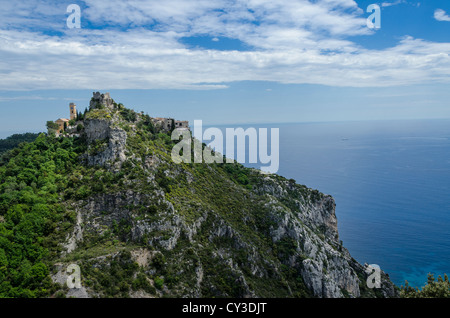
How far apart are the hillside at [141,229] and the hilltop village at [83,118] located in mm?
1013

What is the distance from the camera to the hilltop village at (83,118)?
66.0m

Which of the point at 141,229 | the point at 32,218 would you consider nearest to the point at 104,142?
the point at 32,218

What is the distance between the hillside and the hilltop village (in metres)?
1.01

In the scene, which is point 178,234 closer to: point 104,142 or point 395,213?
point 104,142

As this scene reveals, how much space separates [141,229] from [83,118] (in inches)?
1463

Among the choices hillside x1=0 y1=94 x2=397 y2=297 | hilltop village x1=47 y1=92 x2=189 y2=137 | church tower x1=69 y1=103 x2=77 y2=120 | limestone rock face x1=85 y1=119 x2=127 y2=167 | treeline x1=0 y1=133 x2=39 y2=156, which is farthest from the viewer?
treeline x1=0 y1=133 x2=39 y2=156

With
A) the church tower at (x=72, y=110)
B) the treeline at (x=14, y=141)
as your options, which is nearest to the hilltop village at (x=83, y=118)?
the church tower at (x=72, y=110)

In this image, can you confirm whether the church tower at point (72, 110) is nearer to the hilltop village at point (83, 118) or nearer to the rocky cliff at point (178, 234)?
the hilltop village at point (83, 118)

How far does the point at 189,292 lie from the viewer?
39594mm

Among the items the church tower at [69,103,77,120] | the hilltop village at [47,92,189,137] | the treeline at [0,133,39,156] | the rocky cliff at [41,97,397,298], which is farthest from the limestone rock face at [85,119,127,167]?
the treeline at [0,133,39,156]

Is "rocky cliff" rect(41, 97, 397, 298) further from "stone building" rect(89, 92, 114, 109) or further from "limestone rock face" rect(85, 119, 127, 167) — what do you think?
"stone building" rect(89, 92, 114, 109)

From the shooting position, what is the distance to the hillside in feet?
121

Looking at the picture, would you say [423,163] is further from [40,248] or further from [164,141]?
[40,248]
